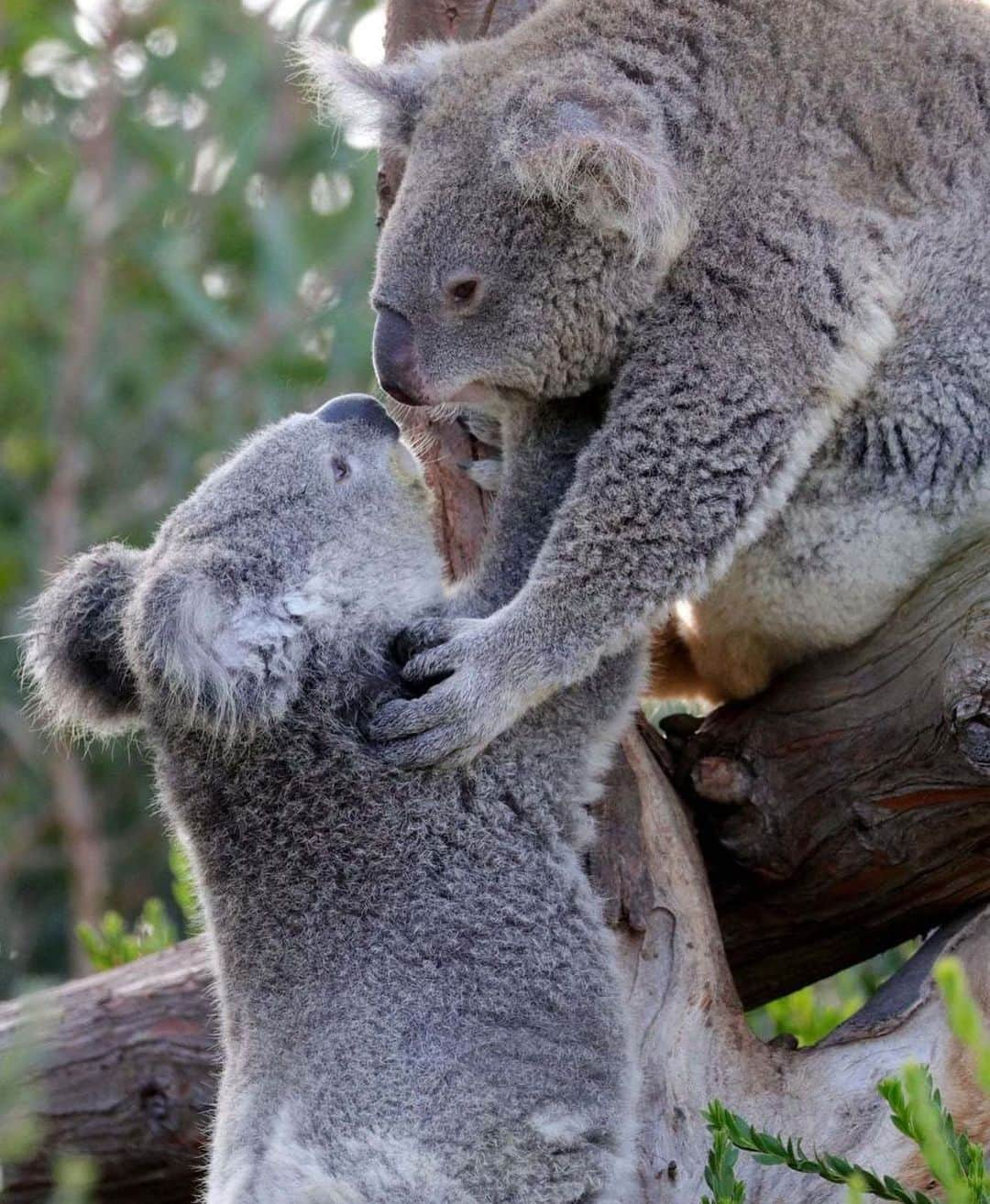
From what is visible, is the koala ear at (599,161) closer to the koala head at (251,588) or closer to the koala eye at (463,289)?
the koala eye at (463,289)

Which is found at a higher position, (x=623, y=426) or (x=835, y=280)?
(x=835, y=280)

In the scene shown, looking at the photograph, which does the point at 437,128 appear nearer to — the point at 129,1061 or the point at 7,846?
the point at 129,1061

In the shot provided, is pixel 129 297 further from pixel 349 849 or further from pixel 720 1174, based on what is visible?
pixel 720 1174

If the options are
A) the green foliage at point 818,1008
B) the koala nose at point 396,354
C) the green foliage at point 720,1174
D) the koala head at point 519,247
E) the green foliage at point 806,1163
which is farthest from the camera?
the green foliage at point 818,1008

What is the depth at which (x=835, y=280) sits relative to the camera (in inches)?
110

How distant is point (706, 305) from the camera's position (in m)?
2.82

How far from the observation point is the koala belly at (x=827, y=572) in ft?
9.64

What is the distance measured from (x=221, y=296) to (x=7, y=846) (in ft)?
8.44

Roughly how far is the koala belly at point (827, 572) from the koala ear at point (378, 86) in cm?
108

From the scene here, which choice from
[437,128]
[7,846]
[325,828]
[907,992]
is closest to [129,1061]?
[325,828]

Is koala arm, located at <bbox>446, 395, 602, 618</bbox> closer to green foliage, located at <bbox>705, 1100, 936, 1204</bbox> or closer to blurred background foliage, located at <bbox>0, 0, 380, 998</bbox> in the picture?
green foliage, located at <bbox>705, 1100, 936, 1204</bbox>

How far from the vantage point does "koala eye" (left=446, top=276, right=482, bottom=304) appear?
2.87 m

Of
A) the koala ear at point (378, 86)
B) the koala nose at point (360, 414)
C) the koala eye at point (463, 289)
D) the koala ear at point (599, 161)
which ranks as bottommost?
the koala nose at point (360, 414)

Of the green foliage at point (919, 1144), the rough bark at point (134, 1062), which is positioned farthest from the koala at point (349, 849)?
the rough bark at point (134, 1062)
